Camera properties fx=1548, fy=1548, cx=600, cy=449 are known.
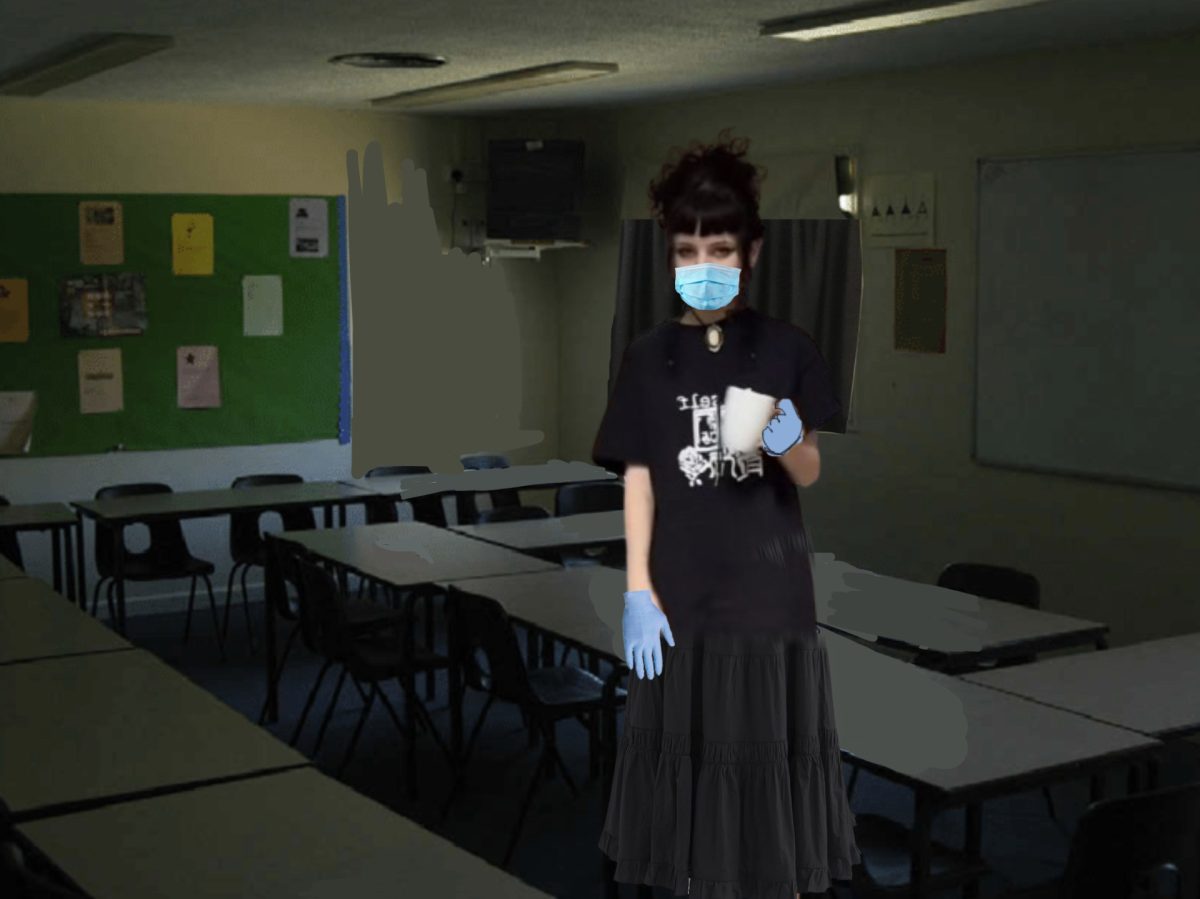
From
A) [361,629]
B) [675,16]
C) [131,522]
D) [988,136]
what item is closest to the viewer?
[675,16]

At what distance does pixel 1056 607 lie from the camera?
6.39 m

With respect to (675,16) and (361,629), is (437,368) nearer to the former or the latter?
(361,629)

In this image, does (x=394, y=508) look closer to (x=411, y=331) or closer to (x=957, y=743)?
(x=411, y=331)

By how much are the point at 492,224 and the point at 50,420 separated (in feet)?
8.81

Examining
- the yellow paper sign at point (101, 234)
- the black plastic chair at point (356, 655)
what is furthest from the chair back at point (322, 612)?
the yellow paper sign at point (101, 234)

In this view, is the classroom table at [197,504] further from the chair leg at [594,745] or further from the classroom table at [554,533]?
the chair leg at [594,745]

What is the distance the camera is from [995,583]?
5164mm

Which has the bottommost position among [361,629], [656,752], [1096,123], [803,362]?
[361,629]

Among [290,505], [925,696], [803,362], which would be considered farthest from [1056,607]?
[803,362]

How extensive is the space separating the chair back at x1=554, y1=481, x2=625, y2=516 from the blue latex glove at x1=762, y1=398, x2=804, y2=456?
510 centimetres

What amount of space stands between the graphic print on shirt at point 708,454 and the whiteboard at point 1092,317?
4149mm

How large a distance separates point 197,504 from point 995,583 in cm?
390

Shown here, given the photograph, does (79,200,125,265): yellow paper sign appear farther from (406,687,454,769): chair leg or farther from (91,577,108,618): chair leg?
(406,687,454,769): chair leg

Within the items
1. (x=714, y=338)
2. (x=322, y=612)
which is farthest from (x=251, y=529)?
(x=714, y=338)
